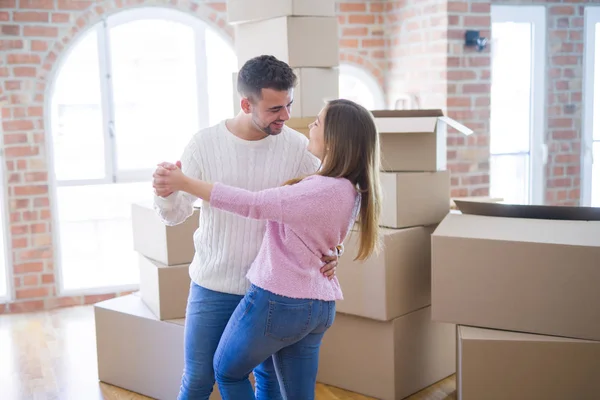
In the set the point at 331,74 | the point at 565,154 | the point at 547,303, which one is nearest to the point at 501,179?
the point at 565,154

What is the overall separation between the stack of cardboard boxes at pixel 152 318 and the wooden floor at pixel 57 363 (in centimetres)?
12

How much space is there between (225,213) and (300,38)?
1.30 m

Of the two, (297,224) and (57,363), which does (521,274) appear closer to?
(297,224)

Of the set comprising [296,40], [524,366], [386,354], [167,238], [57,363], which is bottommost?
[57,363]

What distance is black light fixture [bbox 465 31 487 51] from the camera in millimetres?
4359

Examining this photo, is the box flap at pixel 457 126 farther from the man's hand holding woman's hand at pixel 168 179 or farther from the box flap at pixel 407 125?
the man's hand holding woman's hand at pixel 168 179

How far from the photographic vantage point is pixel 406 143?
2.82 meters

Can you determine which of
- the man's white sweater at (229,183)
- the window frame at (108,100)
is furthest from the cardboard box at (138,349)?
the window frame at (108,100)

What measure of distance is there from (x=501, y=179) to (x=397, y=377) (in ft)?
8.39

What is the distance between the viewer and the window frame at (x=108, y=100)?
4293 millimetres

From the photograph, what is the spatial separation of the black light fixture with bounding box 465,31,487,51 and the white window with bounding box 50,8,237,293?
5.15 ft

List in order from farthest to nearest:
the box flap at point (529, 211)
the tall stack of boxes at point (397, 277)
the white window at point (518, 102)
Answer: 1. the white window at point (518, 102)
2. the tall stack of boxes at point (397, 277)
3. the box flap at point (529, 211)

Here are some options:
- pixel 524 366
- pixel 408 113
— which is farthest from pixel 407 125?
pixel 524 366

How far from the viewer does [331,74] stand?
3098 millimetres
